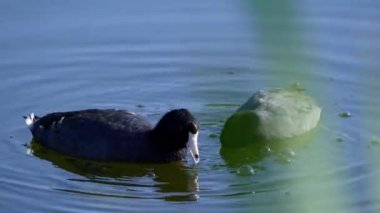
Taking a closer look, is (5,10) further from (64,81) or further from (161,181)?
(161,181)

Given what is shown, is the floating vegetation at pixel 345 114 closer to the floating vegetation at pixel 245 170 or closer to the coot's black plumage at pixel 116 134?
the floating vegetation at pixel 245 170

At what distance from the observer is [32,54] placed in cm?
936

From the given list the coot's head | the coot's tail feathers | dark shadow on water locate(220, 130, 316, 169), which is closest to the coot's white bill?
the coot's head

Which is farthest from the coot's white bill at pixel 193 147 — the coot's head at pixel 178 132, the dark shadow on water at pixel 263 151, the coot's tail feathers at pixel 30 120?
the coot's tail feathers at pixel 30 120

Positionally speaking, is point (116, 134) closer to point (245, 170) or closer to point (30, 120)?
point (30, 120)

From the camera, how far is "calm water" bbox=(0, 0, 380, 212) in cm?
662

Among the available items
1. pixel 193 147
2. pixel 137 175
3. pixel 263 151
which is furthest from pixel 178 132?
pixel 263 151

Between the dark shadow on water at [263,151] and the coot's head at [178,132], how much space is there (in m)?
0.30

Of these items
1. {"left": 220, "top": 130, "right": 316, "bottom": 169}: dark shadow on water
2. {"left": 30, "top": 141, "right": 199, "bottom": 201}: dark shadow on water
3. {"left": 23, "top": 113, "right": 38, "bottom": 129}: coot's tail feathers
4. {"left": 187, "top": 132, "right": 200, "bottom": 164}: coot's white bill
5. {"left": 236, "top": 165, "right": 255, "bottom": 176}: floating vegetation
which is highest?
{"left": 23, "top": 113, "right": 38, "bottom": 129}: coot's tail feathers

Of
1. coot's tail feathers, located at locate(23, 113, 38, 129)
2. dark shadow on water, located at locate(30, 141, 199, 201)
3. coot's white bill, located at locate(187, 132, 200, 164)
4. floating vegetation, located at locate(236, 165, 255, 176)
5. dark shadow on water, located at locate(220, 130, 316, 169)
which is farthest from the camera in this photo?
coot's tail feathers, located at locate(23, 113, 38, 129)

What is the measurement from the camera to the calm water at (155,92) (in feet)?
21.7

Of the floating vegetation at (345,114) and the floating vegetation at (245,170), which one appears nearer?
the floating vegetation at (245,170)

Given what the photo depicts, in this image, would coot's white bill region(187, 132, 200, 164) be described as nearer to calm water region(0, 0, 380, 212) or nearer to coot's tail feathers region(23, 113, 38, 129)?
calm water region(0, 0, 380, 212)

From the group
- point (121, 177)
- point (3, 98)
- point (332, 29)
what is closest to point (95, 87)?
point (3, 98)
